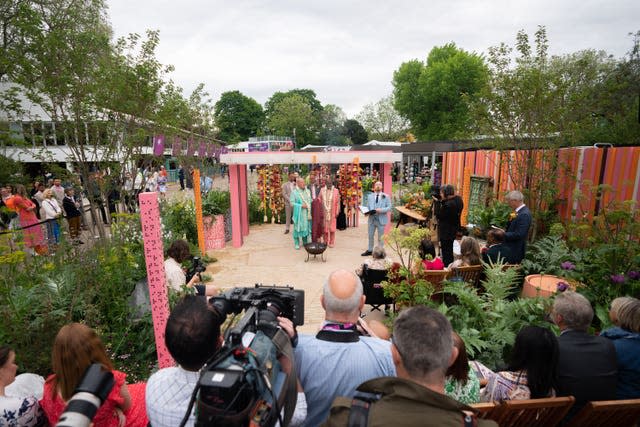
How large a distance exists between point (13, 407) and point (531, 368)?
2.91m

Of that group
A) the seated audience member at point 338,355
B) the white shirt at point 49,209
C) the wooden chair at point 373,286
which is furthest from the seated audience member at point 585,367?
the white shirt at point 49,209

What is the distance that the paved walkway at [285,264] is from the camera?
5970 millimetres

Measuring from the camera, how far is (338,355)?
1.64 m

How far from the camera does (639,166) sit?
206 inches

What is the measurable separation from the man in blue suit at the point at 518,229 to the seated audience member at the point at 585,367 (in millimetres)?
2519

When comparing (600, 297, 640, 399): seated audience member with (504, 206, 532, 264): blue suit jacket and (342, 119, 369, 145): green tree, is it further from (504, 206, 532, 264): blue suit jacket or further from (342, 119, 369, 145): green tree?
(342, 119, 369, 145): green tree

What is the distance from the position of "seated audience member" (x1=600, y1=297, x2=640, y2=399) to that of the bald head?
73.7 inches

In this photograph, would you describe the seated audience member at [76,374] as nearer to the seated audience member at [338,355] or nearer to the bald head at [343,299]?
the seated audience member at [338,355]

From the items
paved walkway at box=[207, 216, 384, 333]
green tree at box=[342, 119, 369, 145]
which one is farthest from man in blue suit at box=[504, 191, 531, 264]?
green tree at box=[342, 119, 369, 145]

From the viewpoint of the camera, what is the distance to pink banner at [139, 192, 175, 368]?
110 inches

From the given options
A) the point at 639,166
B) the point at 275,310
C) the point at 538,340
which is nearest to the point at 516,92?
Result: the point at 639,166

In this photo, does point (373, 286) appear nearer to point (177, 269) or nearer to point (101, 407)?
point (177, 269)

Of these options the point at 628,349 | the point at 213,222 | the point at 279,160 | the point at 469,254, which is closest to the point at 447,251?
the point at 469,254

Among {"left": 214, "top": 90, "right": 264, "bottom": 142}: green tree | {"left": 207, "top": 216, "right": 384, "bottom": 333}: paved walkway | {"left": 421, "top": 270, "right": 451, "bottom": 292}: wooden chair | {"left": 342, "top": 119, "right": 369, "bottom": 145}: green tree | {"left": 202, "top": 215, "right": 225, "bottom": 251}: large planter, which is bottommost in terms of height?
{"left": 207, "top": 216, "right": 384, "bottom": 333}: paved walkway
